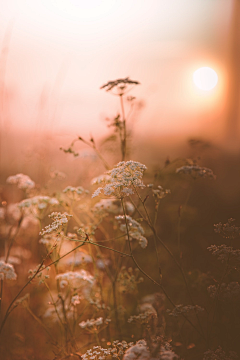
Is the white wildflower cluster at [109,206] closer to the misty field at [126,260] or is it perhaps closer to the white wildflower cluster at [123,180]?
the misty field at [126,260]

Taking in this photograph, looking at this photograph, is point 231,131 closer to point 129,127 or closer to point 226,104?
point 226,104

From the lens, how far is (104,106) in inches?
78.0

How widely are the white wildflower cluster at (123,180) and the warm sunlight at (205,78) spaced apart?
1218 millimetres

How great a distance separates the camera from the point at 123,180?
2.84 feet

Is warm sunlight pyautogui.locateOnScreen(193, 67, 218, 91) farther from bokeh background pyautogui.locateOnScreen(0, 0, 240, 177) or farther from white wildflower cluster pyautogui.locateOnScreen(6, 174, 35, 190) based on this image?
white wildflower cluster pyautogui.locateOnScreen(6, 174, 35, 190)

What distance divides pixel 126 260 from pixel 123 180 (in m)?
0.91

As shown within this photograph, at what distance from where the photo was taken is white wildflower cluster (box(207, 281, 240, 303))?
916mm

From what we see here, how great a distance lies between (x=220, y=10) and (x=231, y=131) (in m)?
0.77

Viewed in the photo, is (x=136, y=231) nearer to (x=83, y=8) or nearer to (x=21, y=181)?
(x=21, y=181)

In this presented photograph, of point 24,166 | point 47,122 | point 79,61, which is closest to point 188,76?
point 79,61

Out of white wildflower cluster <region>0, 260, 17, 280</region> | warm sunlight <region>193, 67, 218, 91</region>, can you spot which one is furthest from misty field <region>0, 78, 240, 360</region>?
warm sunlight <region>193, 67, 218, 91</region>

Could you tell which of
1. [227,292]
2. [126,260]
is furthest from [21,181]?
[227,292]

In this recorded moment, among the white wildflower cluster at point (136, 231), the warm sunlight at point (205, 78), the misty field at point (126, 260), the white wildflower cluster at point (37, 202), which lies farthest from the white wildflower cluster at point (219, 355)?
the warm sunlight at point (205, 78)

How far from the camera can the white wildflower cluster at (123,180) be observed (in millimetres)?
867
